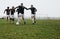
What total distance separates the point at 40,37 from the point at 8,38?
2250mm

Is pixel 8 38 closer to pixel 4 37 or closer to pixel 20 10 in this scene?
pixel 4 37

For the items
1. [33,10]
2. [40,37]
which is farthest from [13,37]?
[33,10]

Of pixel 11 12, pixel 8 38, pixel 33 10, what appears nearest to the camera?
pixel 8 38

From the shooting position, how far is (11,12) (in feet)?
108

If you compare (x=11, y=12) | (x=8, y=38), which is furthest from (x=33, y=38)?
(x=11, y=12)

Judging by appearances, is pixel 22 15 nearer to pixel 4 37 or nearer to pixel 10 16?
pixel 10 16

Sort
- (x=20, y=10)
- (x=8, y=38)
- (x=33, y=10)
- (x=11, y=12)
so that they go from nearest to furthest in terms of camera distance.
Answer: (x=8, y=38) → (x=20, y=10) → (x=33, y=10) → (x=11, y=12)

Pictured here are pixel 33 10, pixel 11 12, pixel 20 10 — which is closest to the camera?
pixel 20 10

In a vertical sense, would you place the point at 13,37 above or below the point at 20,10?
below

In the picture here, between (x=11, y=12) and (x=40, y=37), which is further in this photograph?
(x=11, y=12)

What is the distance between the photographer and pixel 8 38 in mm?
17312

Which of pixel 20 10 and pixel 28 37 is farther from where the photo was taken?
pixel 20 10

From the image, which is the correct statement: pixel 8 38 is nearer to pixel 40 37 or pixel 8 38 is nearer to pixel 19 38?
pixel 19 38

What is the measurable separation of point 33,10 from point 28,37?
1256 cm
